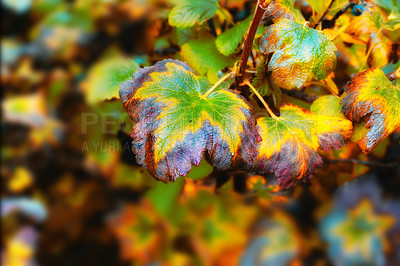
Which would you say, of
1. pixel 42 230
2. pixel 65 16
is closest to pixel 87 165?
pixel 42 230

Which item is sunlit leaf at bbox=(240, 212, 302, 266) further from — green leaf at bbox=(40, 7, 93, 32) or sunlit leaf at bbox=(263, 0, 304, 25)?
green leaf at bbox=(40, 7, 93, 32)

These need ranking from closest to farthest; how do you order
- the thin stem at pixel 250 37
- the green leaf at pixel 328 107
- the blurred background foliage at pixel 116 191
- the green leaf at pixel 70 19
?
the thin stem at pixel 250 37 → the green leaf at pixel 328 107 → the blurred background foliage at pixel 116 191 → the green leaf at pixel 70 19

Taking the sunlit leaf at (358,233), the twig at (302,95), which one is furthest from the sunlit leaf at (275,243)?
the twig at (302,95)

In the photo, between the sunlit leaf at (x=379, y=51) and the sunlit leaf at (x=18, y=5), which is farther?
the sunlit leaf at (x=18, y=5)

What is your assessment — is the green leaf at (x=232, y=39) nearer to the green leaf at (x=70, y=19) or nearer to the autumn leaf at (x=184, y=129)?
the autumn leaf at (x=184, y=129)

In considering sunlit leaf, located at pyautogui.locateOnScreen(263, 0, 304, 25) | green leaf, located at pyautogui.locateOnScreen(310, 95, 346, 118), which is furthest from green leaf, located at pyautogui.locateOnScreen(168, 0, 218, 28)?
green leaf, located at pyautogui.locateOnScreen(310, 95, 346, 118)

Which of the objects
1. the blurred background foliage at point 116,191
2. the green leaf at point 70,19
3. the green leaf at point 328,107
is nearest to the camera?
the green leaf at point 328,107
